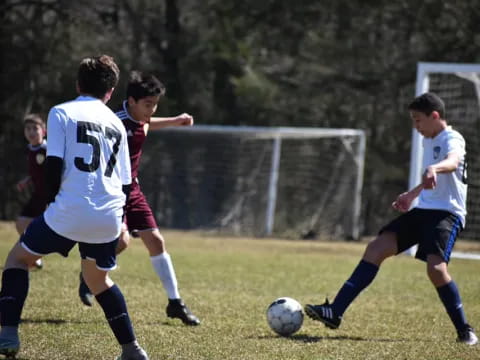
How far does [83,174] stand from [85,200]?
0.46 ft

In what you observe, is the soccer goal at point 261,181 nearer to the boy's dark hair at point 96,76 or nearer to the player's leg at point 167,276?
the player's leg at point 167,276

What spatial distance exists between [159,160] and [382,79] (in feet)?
21.7

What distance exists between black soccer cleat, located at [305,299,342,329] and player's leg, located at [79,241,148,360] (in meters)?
1.67

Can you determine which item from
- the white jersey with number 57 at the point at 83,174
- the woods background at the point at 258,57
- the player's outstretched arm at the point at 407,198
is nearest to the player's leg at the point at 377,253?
the player's outstretched arm at the point at 407,198

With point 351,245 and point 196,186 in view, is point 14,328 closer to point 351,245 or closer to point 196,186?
point 351,245

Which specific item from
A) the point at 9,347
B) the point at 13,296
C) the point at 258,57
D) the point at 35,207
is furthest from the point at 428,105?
the point at 258,57

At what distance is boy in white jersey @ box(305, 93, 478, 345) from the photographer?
19.3 ft

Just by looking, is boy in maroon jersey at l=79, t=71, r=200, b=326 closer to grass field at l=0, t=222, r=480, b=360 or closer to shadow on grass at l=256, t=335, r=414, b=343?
grass field at l=0, t=222, r=480, b=360

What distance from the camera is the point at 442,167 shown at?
5613 millimetres

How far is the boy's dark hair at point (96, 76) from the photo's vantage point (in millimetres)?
4531

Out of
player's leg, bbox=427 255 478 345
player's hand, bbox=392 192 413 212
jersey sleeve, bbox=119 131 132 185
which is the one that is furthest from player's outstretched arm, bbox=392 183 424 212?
jersey sleeve, bbox=119 131 132 185

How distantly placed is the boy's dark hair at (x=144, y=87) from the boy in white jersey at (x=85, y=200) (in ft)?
3.91

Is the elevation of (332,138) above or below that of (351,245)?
above

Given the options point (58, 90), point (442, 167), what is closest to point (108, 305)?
point (442, 167)
